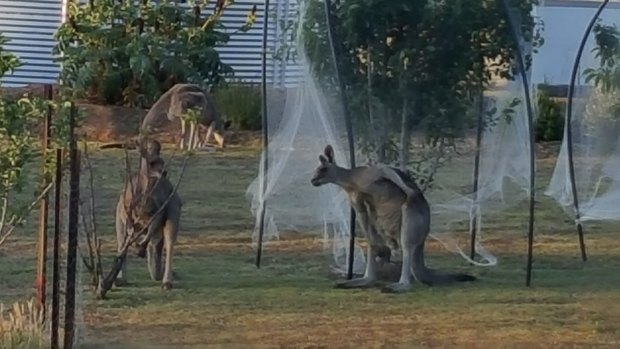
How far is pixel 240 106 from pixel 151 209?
30.8 feet

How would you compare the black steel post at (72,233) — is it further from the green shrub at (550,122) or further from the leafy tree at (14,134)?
the green shrub at (550,122)

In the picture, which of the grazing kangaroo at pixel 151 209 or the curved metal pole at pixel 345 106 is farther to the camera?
the curved metal pole at pixel 345 106

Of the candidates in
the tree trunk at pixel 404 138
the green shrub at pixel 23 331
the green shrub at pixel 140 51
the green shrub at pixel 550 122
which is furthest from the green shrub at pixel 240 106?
the green shrub at pixel 23 331

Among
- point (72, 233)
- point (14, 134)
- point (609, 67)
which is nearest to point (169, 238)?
point (14, 134)

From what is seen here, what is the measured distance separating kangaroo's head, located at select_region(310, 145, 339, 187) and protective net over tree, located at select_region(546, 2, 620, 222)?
1994mm

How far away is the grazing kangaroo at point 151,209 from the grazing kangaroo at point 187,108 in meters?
4.05

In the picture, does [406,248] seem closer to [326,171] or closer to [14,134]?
[326,171]

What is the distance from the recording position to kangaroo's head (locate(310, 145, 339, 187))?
8688 mm

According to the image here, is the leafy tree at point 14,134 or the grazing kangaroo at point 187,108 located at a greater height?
the leafy tree at point 14,134

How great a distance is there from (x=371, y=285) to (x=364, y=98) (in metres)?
1.13

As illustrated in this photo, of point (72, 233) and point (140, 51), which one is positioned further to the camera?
point (140, 51)

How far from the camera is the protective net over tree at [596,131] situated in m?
10.3

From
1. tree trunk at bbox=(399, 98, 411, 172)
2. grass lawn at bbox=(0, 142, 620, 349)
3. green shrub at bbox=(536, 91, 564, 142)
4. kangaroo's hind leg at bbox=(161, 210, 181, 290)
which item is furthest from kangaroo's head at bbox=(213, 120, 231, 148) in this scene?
kangaroo's hind leg at bbox=(161, 210, 181, 290)

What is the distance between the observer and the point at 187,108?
13.1 meters
